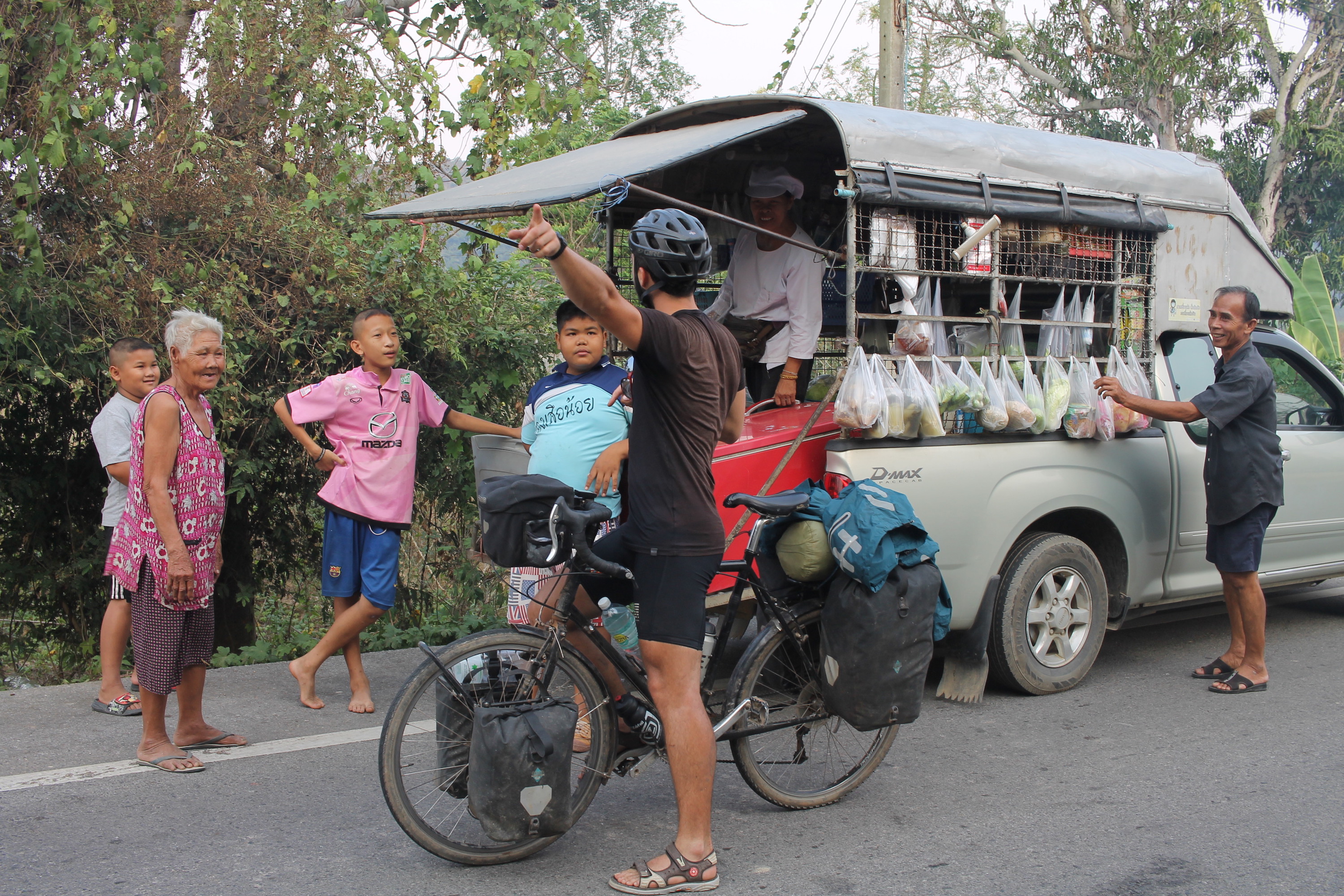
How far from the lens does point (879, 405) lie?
450cm

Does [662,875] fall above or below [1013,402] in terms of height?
below

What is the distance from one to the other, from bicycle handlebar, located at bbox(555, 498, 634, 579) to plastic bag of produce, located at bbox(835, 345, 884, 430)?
1535 millimetres

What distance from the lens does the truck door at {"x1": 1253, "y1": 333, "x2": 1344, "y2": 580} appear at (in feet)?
19.5

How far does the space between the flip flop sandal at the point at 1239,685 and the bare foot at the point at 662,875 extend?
3267 mm

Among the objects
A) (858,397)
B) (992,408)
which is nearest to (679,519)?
(858,397)

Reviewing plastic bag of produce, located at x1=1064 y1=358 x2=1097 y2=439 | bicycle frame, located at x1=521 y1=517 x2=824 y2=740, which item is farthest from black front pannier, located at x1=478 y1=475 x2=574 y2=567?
plastic bag of produce, located at x1=1064 y1=358 x2=1097 y2=439

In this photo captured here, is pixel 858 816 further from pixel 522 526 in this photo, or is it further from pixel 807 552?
pixel 522 526

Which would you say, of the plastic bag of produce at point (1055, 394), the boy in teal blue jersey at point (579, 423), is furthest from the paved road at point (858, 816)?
the plastic bag of produce at point (1055, 394)

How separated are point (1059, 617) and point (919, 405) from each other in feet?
4.56

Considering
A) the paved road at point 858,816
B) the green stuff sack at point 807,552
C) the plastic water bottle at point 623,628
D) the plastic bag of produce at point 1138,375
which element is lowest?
the paved road at point 858,816

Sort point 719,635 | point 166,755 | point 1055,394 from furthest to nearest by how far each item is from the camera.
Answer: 1. point 1055,394
2. point 166,755
3. point 719,635

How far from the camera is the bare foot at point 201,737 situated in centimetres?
434

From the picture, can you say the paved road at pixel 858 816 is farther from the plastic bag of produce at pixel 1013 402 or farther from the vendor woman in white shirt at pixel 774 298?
the vendor woman in white shirt at pixel 774 298

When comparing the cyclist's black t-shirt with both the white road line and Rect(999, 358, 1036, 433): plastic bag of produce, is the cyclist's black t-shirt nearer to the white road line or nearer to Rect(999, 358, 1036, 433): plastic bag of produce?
the white road line
